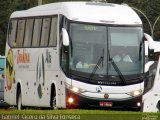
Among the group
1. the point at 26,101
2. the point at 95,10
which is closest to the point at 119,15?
the point at 95,10

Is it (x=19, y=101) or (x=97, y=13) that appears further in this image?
(x=19, y=101)

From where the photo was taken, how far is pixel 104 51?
26.7 m

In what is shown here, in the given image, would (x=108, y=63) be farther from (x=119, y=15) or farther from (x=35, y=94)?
(x=35, y=94)

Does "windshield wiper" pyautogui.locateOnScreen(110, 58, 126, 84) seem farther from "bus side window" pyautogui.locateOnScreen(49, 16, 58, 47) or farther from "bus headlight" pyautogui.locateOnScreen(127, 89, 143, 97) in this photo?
"bus side window" pyautogui.locateOnScreen(49, 16, 58, 47)

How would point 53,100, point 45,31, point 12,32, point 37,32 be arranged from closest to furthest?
point 53,100 < point 45,31 < point 37,32 < point 12,32

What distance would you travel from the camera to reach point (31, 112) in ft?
63.9

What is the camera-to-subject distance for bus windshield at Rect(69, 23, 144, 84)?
26.5 m

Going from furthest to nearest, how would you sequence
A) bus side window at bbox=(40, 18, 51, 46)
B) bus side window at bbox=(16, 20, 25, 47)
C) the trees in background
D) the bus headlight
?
the trees in background → bus side window at bbox=(16, 20, 25, 47) → bus side window at bbox=(40, 18, 51, 46) → the bus headlight

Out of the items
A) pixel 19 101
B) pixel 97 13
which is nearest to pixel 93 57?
pixel 97 13

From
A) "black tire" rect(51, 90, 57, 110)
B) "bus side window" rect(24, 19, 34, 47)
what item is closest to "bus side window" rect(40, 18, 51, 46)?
"bus side window" rect(24, 19, 34, 47)

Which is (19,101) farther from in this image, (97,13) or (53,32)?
(97,13)

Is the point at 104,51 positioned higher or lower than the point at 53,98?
higher

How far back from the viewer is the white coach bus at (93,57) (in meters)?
26.5

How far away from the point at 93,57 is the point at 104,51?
1.38 feet
